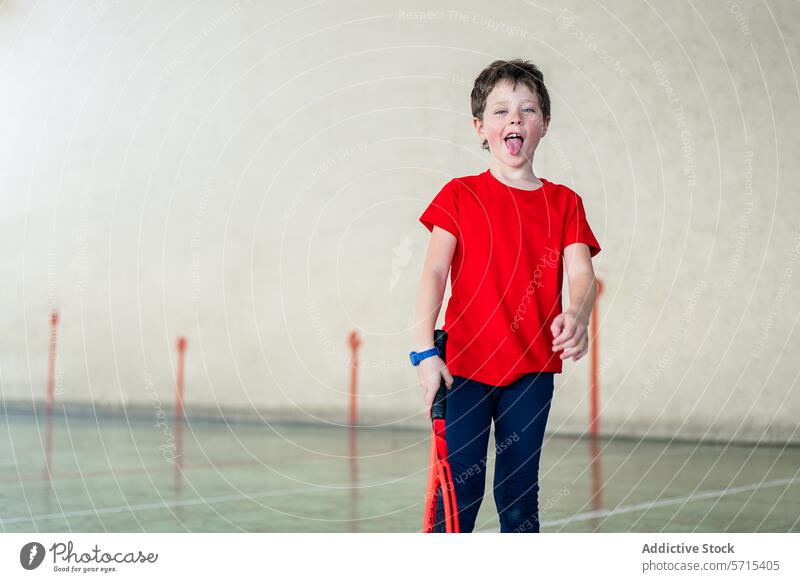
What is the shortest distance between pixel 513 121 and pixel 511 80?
0.35ft

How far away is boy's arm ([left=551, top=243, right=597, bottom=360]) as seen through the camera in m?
2.30

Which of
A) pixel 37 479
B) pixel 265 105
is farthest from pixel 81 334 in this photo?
pixel 37 479

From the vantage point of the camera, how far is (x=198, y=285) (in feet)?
31.6

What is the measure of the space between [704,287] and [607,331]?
2.70 feet

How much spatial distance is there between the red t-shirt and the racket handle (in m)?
0.06

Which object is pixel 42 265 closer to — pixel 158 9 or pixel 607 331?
pixel 158 9

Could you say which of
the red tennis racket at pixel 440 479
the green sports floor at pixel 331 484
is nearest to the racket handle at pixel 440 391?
the red tennis racket at pixel 440 479

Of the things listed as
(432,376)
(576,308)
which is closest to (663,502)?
(576,308)

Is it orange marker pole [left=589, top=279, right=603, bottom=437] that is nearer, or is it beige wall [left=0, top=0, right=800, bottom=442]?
beige wall [left=0, top=0, right=800, bottom=442]
